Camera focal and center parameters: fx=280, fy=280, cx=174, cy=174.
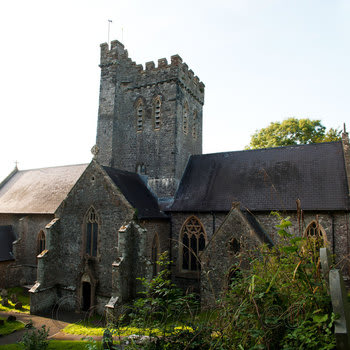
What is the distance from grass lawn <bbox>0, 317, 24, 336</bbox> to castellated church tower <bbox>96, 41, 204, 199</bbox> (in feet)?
35.9

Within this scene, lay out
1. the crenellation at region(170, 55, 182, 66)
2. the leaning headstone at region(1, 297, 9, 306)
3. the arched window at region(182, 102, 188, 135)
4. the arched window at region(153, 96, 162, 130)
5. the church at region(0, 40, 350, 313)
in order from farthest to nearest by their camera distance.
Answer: the arched window at region(182, 102, 188, 135) → the arched window at region(153, 96, 162, 130) → the crenellation at region(170, 55, 182, 66) → the leaning headstone at region(1, 297, 9, 306) → the church at region(0, 40, 350, 313)

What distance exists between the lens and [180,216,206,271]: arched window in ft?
57.9

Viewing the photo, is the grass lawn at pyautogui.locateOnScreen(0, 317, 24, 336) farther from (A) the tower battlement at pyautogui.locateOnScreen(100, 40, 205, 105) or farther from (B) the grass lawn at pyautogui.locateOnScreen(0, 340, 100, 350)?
(A) the tower battlement at pyautogui.locateOnScreen(100, 40, 205, 105)

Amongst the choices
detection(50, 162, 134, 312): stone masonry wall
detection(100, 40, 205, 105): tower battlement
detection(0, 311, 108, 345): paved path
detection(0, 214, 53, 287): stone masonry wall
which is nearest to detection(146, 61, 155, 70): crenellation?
detection(100, 40, 205, 105): tower battlement

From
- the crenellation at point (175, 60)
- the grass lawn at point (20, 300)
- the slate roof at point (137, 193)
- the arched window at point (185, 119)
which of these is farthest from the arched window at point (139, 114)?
the grass lawn at point (20, 300)

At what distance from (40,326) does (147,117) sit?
14980 millimetres

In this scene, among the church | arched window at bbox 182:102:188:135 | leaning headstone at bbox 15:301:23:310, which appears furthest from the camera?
arched window at bbox 182:102:188:135

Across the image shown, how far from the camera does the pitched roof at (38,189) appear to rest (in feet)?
78.5

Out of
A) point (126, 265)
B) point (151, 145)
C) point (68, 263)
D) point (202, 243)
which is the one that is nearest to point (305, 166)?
point (202, 243)

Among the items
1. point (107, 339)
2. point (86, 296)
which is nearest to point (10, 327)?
point (86, 296)

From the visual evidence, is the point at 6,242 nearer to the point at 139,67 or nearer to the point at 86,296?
the point at 86,296

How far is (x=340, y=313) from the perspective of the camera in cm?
342

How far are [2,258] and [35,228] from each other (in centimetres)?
321

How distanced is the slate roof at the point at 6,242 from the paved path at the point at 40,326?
658cm
